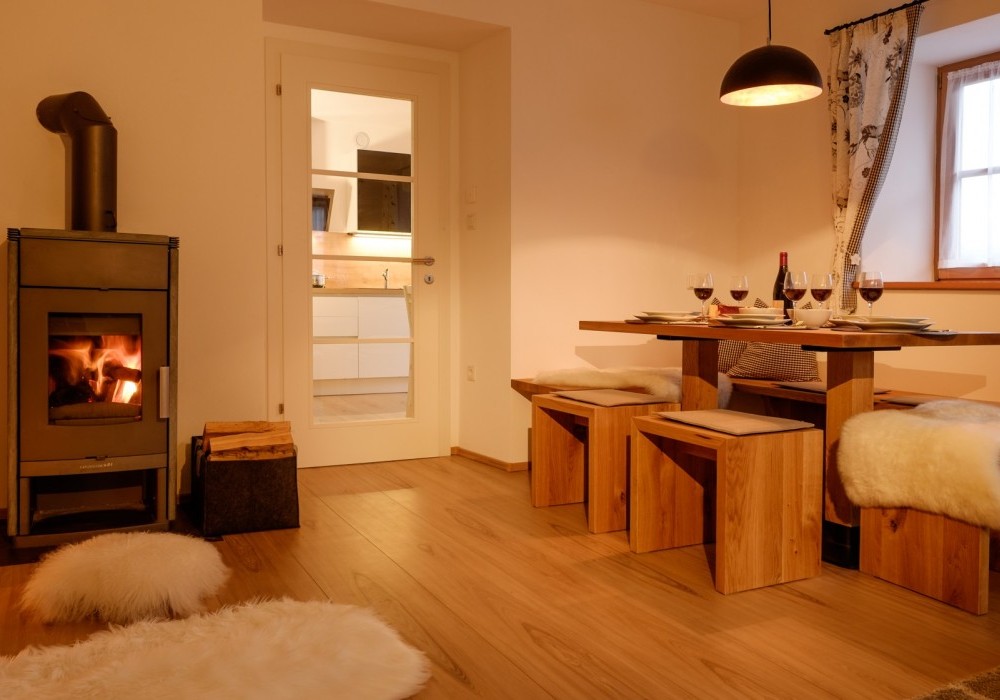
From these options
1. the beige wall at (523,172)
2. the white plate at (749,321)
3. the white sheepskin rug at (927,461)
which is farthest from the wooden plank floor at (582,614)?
the beige wall at (523,172)

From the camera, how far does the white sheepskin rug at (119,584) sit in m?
2.12

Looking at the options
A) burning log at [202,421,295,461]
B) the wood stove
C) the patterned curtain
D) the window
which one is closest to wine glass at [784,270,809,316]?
the patterned curtain

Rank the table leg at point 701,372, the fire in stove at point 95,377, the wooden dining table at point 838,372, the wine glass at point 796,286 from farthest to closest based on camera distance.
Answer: the table leg at point 701,372 < the fire in stove at point 95,377 < the wine glass at point 796,286 < the wooden dining table at point 838,372

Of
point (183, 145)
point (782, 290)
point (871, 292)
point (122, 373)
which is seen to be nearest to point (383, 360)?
point (183, 145)

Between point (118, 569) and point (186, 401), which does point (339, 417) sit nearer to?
point (186, 401)

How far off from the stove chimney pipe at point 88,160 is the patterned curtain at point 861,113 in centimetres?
301

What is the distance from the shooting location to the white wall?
9.91 feet

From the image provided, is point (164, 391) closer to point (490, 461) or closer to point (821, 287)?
point (490, 461)

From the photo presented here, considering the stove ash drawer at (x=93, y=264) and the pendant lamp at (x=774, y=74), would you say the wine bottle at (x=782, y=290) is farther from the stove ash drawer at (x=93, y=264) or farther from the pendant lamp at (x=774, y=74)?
the stove ash drawer at (x=93, y=264)

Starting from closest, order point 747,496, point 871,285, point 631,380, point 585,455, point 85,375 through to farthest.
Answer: point 747,496 → point 871,285 → point 85,375 → point 585,455 → point 631,380

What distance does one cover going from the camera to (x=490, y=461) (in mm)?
4203

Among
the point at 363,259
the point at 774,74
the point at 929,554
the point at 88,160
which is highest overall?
the point at 774,74

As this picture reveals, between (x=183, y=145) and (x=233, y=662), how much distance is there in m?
2.23

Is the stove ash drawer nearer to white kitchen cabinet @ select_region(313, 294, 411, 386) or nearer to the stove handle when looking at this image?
the stove handle
